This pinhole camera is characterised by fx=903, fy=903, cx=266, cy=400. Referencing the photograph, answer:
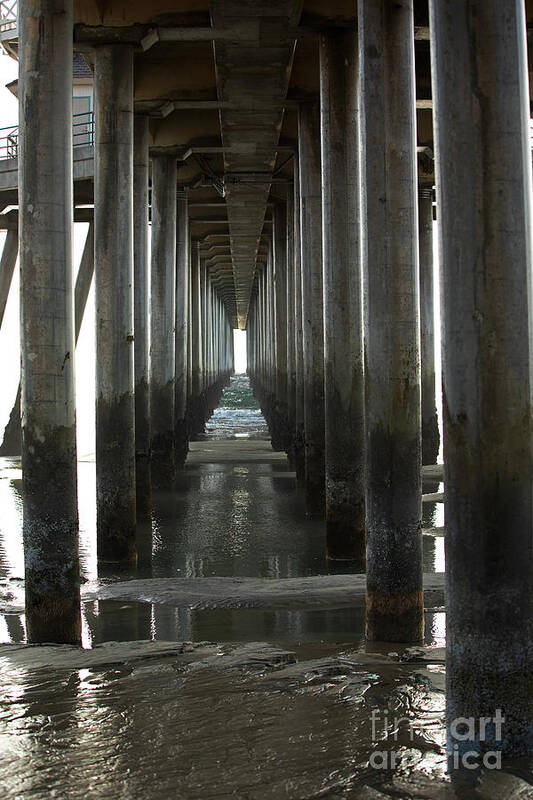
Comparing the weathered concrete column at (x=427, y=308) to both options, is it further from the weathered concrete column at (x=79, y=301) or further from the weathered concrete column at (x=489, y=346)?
the weathered concrete column at (x=489, y=346)

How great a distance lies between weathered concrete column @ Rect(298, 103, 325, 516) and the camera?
11.0 metres

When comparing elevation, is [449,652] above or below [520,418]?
below

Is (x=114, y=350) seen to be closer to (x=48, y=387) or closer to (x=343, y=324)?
(x=343, y=324)

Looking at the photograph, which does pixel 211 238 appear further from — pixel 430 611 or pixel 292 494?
pixel 430 611

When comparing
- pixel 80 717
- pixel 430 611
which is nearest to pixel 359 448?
pixel 430 611

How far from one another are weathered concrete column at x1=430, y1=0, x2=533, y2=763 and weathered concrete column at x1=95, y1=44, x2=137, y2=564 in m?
5.44

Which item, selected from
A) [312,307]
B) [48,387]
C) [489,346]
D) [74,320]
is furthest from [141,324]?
[489,346]

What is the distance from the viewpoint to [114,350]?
8.94m

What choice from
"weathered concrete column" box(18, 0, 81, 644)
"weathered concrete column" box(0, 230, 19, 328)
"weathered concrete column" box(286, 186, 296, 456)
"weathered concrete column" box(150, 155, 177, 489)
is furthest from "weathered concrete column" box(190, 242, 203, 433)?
"weathered concrete column" box(18, 0, 81, 644)

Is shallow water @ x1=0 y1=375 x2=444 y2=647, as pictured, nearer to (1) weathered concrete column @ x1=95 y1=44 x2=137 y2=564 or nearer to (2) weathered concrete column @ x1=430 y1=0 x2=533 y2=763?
(1) weathered concrete column @ x1=95 y1=44 x2=137 y2=564

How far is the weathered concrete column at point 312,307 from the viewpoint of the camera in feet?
36.1

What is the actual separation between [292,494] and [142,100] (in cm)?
565

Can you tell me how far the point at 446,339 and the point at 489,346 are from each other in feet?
0.63

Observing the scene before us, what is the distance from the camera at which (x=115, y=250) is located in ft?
29.7
